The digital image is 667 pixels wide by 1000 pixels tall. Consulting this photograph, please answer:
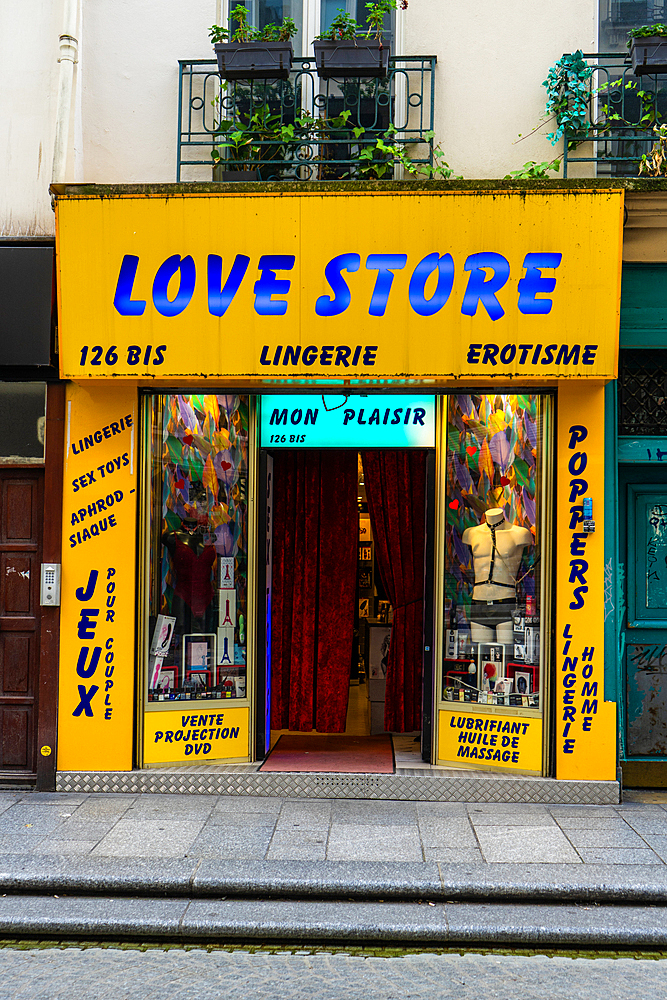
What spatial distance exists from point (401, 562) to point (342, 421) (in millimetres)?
1601

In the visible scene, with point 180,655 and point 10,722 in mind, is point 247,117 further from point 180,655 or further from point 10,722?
point 10,722

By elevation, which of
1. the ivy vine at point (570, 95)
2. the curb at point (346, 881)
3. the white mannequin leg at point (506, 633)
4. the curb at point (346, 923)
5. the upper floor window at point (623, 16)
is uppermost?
the upper floor window at point (623, 16)

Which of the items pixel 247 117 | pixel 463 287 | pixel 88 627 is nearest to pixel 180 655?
pixel 88 627

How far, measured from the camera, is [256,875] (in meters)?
5.26

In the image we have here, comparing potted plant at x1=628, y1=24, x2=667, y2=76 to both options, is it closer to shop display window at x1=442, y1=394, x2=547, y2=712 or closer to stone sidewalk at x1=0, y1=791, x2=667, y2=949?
shop display window at x1=442, y1=394, x2=547, y2=712

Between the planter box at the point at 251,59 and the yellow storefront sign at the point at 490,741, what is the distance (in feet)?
18.3

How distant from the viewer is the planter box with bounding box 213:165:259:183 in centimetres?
711

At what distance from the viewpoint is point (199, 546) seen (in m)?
7.36

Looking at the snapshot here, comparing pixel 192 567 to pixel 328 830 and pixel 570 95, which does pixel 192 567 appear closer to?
pixel 328 830

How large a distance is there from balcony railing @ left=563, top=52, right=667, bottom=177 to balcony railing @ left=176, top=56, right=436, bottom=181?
1308 millimetres

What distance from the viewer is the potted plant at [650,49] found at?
22.5ft

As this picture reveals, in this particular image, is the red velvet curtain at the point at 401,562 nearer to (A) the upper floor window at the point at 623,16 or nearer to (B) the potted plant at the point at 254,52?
(B) the potted plant at the point at 254,52

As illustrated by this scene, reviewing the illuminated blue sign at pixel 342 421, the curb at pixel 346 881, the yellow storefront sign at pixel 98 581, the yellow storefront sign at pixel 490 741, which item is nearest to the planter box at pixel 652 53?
the illuminated blue sign at pixel 342 421

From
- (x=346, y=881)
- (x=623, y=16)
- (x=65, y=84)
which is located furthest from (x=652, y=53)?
(x=346, y=881)
